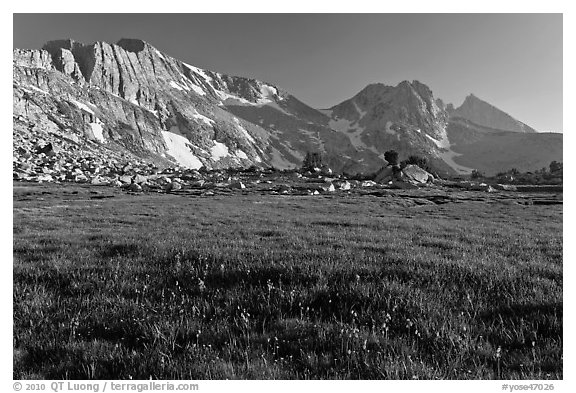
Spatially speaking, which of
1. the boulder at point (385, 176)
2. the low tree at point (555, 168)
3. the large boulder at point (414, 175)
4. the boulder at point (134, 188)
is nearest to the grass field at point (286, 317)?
the boulder at point (134, 188)

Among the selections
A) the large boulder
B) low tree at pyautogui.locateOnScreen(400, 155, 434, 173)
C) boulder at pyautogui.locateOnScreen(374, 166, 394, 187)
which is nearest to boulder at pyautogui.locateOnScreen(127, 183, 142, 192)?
boulder at pyautogui.locateOnScreen(374, 166, 394, 187)

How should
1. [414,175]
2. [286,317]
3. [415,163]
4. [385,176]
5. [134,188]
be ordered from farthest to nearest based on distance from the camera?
[415,163], [385,176], [414,175], [134,188], [286,317]

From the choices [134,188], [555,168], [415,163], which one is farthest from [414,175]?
[134,188]

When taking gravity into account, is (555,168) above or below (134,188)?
above

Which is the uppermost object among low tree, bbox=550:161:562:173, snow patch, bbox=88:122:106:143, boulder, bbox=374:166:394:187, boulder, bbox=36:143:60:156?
snow patch, bbox=88:122:106:143

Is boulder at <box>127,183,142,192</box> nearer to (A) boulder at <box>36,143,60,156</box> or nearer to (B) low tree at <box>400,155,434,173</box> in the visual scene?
(A) boulder at <box>36,143,60,156</box>

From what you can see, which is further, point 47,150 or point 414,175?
point 47,150

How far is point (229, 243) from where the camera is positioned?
10.2 metres

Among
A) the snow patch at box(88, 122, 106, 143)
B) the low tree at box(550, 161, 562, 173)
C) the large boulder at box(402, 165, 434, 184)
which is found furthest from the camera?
the snow patch at box(88, 122, 106, 143)

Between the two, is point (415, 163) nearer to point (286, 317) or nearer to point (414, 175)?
point (414, 175)

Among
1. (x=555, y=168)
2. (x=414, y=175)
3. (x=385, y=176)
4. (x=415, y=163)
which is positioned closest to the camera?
(x=414, y=175)

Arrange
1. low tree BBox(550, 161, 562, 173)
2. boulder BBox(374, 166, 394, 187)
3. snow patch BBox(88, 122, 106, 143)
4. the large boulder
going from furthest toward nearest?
snow patch BBox(88, 122, 106, 143), low tree BBox(550, 161, 562, 173), boulder BBox(374, 166, 394, 187), the large boulder
